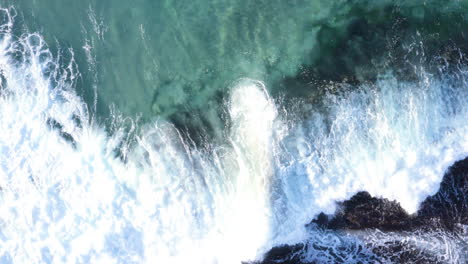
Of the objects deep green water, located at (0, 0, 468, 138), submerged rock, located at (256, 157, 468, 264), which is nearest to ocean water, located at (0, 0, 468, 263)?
deep green water, located at (0, 0, 468, 138)

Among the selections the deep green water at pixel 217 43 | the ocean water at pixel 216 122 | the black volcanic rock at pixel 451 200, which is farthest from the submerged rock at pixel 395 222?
the deep green water at pixel 217 43

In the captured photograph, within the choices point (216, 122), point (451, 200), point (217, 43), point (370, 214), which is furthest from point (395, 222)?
point (217, 43)

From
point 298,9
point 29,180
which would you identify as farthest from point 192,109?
point 29,180

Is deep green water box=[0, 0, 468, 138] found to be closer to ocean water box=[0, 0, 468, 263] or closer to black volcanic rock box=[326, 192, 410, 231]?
ocean water box=[0, 0, 468, 263]

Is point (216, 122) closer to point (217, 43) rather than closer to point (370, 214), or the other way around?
point (217, 43)

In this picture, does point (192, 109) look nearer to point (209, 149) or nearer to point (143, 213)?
point (209, 149)
